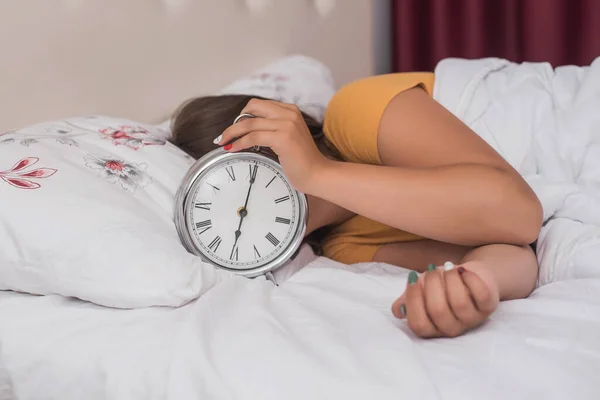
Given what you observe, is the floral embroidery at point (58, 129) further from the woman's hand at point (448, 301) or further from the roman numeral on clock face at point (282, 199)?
the woman's hand at point (448, 301)

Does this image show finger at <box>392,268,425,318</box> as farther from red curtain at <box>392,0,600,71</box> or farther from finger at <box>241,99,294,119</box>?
red curtain at <box>392,0,600,71</box>

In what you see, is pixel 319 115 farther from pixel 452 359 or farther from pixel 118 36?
pixel 452 359

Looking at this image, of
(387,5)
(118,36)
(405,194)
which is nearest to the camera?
(405,194)

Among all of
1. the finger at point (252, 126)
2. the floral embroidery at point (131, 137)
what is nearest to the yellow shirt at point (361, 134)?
the finger at point (252, 126)

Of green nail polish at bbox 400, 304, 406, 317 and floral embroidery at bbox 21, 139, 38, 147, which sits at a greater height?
floral embroidery at bbox 21, 139, 38, 147

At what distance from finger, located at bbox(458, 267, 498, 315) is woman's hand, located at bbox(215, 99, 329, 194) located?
28 centimetres

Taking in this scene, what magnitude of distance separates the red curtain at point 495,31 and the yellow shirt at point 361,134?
33.3 inches

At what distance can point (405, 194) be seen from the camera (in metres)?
0.91

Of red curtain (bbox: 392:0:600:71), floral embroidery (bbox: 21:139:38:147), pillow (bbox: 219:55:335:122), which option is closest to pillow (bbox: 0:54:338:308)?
floral embroidery (bbox: 21:139:38:147)

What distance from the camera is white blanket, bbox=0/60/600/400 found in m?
0.66

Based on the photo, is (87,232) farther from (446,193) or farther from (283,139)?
(446,193)

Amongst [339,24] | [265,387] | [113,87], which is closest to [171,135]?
[113,87]

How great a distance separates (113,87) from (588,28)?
133 cm

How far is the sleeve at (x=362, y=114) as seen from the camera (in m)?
1.07
